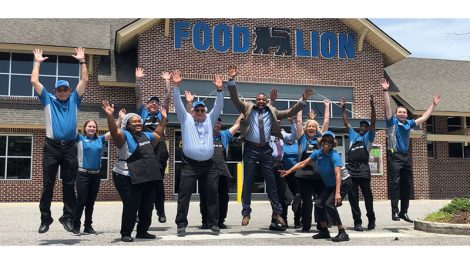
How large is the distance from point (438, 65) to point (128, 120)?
971 inches

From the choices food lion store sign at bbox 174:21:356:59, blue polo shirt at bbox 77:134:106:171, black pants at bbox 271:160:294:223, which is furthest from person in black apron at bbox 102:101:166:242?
food lion store sign at bbox 174:21:356:59

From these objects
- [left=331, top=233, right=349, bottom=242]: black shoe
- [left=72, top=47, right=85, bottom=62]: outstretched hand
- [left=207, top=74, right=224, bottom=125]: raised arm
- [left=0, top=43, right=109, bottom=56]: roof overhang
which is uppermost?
[left=0, top=43, right=109, bottom=56]: roof overhang

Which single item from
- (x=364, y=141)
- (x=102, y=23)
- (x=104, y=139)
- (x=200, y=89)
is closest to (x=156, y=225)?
(x=104, y=139)

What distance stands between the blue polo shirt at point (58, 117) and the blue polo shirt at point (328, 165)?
11.3 ft

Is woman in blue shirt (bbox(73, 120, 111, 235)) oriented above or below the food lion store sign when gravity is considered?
below

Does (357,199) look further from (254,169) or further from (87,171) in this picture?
(87,171)

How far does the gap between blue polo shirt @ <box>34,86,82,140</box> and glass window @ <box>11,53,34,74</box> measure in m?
13.3

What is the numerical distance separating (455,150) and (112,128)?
835 inches

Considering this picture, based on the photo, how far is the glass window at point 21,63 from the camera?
17969 millimetres

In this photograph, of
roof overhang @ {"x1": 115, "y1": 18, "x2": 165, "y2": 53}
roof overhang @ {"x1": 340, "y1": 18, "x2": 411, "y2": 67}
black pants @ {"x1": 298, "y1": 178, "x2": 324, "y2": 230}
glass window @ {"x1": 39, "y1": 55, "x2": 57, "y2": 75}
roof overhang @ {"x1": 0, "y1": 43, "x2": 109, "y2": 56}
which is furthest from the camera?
roof overhang @ {"x1": 340, "y1": 18, "x2": 411, "y2": 67}

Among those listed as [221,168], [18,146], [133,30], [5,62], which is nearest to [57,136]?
[221,168]

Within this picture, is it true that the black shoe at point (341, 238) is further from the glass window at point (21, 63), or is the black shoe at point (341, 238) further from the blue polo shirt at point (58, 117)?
the glass window at point (21, 63)

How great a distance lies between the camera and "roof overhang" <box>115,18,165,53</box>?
693 inches

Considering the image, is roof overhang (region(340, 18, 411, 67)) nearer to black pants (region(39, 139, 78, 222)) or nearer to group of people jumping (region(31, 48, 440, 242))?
group of people jumping (region(31, 48, 440, 242))
